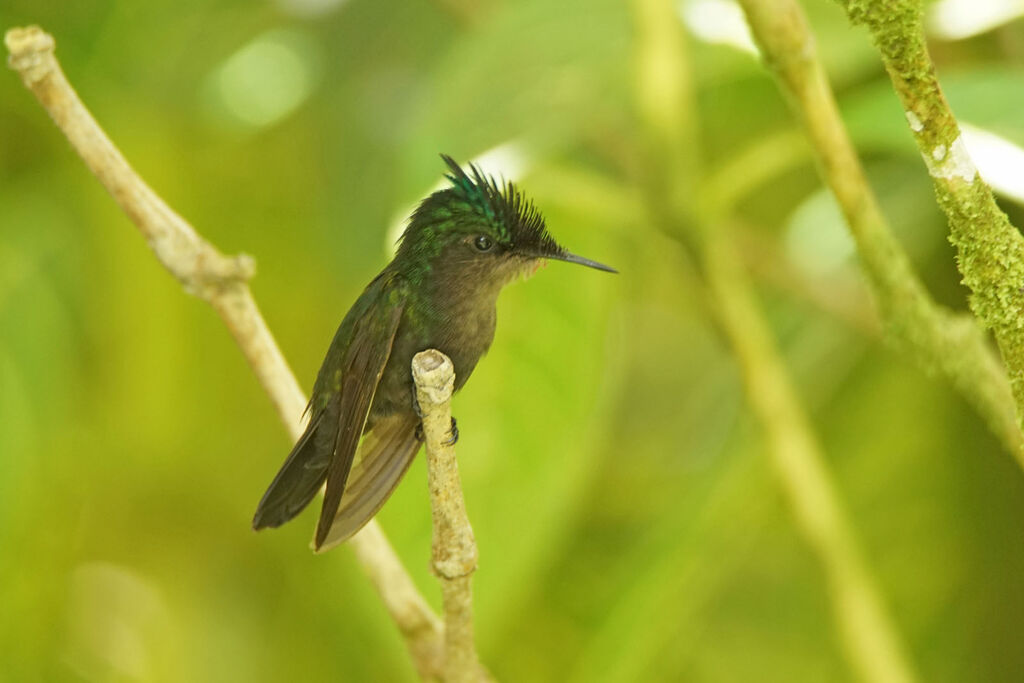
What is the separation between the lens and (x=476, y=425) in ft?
4.13

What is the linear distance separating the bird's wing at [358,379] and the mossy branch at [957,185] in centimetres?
28

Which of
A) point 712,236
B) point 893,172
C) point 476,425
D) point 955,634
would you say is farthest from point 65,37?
point 955,634

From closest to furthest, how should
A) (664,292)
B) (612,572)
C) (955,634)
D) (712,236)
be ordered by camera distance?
(712,236)
(955,634)
(612,572)
(664,292)

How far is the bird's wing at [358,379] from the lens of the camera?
0.59 metres

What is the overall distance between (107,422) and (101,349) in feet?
0.31

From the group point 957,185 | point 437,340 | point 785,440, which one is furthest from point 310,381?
point 957,185

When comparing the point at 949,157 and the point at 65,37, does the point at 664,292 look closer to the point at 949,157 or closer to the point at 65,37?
the point at 65,37

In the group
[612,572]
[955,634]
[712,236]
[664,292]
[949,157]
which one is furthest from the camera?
[664,292]

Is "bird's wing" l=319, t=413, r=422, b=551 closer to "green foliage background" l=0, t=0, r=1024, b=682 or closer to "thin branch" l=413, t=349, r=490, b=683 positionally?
"thin branch" l=413, t=349, r=490, b=683

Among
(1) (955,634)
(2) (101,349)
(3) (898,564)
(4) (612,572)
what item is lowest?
(1) (955,634)

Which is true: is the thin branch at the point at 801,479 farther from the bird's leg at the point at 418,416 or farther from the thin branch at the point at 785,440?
the bird's leg at the point at 418,416

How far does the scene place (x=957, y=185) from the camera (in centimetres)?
53

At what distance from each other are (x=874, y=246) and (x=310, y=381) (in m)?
1.00

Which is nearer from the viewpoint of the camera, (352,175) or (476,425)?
(476,425)
